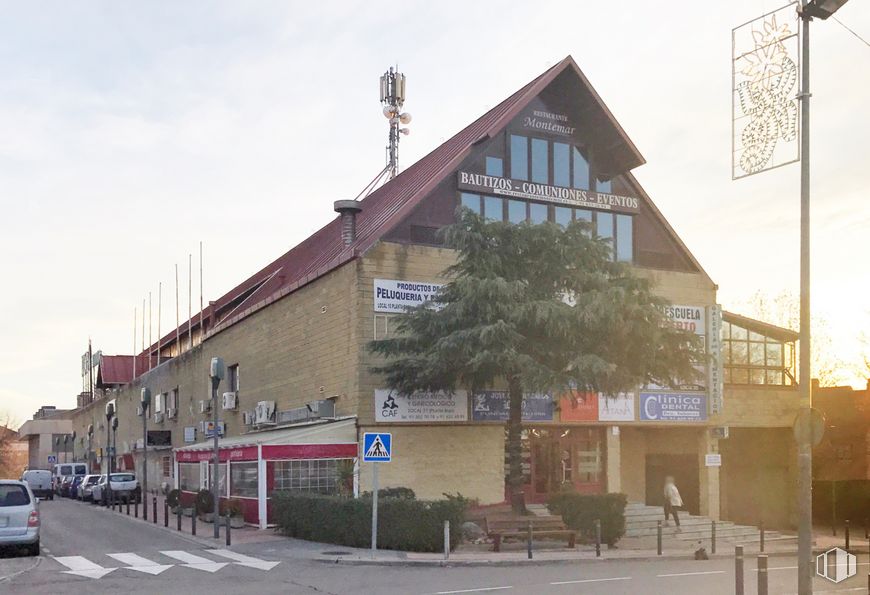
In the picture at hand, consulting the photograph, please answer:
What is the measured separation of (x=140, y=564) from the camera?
→ 20516 mm

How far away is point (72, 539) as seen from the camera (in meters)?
26.7

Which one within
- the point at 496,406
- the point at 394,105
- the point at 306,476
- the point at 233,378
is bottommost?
the point at 306,476

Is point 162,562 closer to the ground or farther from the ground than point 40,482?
farther from the ground

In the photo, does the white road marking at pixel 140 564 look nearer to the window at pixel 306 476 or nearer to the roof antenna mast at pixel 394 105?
the window at pixel 306 476

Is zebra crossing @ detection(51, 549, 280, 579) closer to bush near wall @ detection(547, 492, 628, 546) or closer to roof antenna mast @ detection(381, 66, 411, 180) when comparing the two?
bush near wall @ detection(547, 492, 628, 546)

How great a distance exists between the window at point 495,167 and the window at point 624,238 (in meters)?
4.96

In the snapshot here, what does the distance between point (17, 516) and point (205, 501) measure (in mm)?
11290

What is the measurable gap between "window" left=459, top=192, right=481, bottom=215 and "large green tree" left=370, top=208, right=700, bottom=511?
5070mm

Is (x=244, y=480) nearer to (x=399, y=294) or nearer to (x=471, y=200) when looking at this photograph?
(x=399, y=294)

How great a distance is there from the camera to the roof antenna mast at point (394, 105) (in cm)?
5759

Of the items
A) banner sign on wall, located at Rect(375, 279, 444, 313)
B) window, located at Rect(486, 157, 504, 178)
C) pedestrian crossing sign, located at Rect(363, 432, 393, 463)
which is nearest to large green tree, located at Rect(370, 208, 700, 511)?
banner sign on wall, located at Rect(375, 279, 444, 313)

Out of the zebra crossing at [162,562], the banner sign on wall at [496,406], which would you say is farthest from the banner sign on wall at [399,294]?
the zebra crossing at [162,562]

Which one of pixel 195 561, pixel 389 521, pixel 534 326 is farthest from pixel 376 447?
pixel 534 326

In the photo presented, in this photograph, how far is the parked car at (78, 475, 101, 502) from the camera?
4822cm
